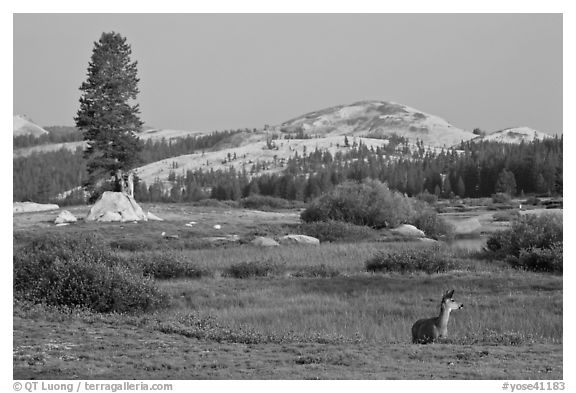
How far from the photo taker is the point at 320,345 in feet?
42.0

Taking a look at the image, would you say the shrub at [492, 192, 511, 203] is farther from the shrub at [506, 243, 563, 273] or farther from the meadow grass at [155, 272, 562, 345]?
the meadow grass at [155, 272, 562, 345]

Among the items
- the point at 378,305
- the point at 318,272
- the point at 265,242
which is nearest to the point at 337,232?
the point at 265,242

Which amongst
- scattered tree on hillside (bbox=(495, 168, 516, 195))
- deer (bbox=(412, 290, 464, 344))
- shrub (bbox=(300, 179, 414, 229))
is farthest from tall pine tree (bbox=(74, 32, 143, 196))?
scattered tree on hillside (bbox=(495, 168, 516, 195))

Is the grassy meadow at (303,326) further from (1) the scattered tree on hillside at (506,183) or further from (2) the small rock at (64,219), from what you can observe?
(1) the scattered tree on hillside at (506,183)

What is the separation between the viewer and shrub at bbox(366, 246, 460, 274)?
84.1ft

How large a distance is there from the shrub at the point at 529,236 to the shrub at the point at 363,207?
15.5m

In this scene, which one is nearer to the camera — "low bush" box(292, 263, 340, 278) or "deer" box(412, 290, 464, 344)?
"deer" box(412, 290, 464, 344)

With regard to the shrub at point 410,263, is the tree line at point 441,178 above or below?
above

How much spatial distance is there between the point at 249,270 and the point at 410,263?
637 centimetres

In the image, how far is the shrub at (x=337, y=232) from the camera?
3962cm

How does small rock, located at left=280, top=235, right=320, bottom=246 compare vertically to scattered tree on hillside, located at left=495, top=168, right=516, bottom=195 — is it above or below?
below

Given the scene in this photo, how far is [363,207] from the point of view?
153 ft

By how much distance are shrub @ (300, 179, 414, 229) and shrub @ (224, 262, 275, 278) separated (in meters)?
21.4

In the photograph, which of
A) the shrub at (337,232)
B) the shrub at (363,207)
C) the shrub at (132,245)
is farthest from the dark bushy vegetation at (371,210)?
the shrub at (132,245)
